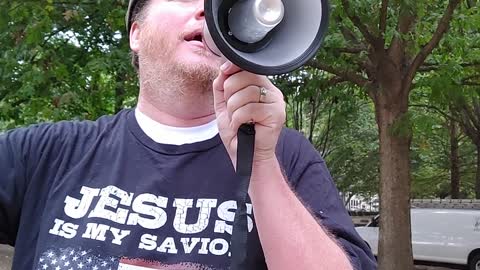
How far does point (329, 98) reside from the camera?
1018cm

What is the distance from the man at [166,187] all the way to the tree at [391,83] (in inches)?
239

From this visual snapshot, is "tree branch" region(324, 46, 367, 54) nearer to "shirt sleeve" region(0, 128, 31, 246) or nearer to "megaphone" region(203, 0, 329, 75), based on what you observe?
"shirt sleeve" region(0, 128, 31, 246)

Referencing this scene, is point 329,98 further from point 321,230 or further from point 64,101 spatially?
point 321,230

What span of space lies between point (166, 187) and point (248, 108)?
17.8 inches

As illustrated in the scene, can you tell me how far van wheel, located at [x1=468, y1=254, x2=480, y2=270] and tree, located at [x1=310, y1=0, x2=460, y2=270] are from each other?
6.21m

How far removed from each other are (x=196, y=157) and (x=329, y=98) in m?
8.79

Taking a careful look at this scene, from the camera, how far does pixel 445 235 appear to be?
14.5 metres

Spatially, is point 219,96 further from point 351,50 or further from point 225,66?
point 351,50

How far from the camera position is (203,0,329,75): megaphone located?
3.49 ft

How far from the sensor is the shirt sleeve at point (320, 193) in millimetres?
1376

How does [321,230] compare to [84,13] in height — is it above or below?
below

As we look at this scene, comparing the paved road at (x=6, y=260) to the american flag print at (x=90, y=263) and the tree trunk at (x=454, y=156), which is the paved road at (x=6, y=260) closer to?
the tree trunk at (x=454, y=156)

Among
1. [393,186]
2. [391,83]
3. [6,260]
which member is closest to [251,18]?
[391,83]

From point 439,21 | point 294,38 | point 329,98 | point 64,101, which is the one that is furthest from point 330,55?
point 294,38
